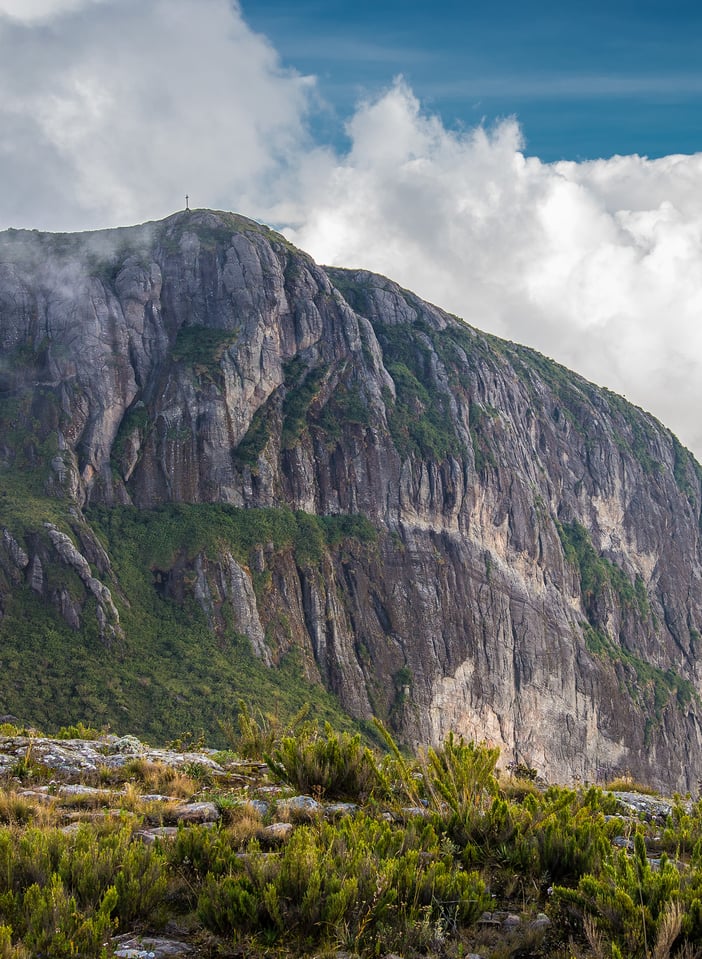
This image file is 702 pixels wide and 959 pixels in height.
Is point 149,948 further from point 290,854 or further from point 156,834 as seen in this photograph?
point 156,834

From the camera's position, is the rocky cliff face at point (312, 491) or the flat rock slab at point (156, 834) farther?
the rocky cliff face at point (312, 491)

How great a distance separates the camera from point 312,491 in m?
105

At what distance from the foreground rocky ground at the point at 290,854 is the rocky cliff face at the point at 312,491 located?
228 ft

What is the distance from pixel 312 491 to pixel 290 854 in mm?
98261

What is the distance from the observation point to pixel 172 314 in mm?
106875

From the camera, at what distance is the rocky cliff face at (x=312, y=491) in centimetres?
8919

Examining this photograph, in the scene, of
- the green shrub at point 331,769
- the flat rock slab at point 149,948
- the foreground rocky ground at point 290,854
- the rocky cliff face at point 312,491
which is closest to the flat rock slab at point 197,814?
the foreground rocky ground at point 290,854

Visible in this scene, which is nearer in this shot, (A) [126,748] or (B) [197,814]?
(B) [197,814]

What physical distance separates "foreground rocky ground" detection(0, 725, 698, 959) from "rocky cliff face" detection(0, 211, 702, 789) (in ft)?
228

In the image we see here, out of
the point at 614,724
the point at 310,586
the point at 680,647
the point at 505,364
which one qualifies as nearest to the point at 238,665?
the point at 310,586

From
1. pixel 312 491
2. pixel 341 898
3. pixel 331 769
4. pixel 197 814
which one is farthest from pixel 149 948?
pixel 312 491

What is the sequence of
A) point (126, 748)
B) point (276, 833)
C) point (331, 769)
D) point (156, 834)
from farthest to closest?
point (126, 748) → point (331, 769) → point (276, 833) → point (156, 834)

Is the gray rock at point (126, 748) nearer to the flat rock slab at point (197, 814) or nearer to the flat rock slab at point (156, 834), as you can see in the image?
the flat rock slab at point (197, 814)

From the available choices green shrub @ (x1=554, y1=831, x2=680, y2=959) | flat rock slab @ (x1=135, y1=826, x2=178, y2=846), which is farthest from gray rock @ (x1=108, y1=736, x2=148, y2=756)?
green shrub @ (x1=554, y1=831, x2=680, y2=959)
